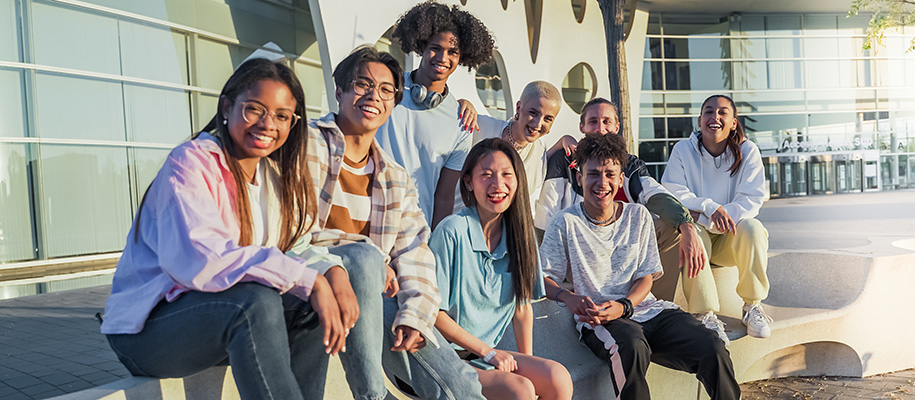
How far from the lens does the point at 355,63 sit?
2678 millimetres

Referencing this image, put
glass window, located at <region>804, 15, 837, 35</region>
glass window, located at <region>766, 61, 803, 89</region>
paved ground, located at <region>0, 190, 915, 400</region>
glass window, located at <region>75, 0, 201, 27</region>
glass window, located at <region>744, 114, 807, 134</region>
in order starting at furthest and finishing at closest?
glass window, located at <region>804, 15, 837, 35</region>, glass window, located at <region>766, 61, 803, 89</region>, glass window, located at <region>744, 114, 807, 134</region>, glass window, located at <region>75, 0, 201, 27</region>, paved ground, located at <region>0, 190, 915, 400</region>

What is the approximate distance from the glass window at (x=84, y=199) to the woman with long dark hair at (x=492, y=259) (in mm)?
7137

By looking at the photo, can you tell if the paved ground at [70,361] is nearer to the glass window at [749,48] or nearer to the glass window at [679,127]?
the glass window at [679,127]

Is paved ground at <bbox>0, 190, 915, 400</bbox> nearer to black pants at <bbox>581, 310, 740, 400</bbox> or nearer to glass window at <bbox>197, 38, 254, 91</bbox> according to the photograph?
black pants at <bbox>581, 310, 740, 400</bbox>

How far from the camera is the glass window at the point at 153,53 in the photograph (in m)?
8.84

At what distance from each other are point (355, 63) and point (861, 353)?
423 centimetres

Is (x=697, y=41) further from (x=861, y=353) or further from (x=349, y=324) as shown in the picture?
(x=349, y=324)

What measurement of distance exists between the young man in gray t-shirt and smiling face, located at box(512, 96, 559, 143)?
0.27 m

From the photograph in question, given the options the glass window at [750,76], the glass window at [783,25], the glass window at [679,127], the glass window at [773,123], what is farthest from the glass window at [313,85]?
the glass window at [783,25]

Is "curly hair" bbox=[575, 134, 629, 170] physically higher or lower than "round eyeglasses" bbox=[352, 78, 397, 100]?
lower

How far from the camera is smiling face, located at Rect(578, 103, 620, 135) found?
170 inches

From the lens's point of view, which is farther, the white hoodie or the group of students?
the white hoodie

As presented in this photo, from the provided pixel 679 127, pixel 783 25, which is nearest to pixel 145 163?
pixel 679 127

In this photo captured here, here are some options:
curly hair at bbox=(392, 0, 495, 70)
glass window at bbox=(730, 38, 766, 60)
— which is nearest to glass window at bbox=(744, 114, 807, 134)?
glass window at bbox=(730, 38, 766, 60)
